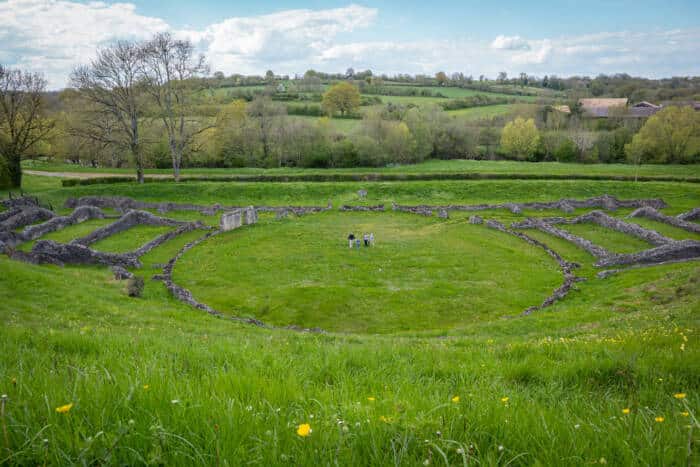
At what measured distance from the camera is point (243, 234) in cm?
3331

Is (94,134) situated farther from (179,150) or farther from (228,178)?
(228,178)

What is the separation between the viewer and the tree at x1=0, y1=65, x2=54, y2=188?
148ft

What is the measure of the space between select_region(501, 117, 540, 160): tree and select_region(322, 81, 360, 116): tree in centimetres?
3257

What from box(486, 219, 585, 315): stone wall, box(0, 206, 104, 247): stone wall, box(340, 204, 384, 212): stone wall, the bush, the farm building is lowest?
box(486, 219, 585, 315): stone wall

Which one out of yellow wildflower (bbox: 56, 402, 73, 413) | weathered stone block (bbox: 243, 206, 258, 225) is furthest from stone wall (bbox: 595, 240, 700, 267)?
yellow wildflower (bbox: 56, 402, 73, 413)

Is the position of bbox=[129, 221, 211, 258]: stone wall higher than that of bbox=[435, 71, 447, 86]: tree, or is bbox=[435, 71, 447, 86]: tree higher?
bbox=[435, 71, 447, 86]: tree

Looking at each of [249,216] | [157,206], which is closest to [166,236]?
[249,216]

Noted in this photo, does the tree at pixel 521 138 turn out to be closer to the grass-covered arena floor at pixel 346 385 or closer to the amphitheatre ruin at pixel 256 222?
the amphitheatre ruin at pixel 256 222

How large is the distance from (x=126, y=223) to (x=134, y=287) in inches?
695

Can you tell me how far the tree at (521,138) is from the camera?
77.6 m

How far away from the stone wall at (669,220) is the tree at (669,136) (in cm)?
3433

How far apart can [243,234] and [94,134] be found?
27.3 m

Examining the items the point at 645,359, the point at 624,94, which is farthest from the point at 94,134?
the point at 624,94

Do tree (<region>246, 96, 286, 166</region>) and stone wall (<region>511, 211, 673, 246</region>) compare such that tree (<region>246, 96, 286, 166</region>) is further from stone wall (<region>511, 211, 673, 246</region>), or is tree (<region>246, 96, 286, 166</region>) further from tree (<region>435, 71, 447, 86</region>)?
tree (<region>435, 71, 447, 86</region>)
